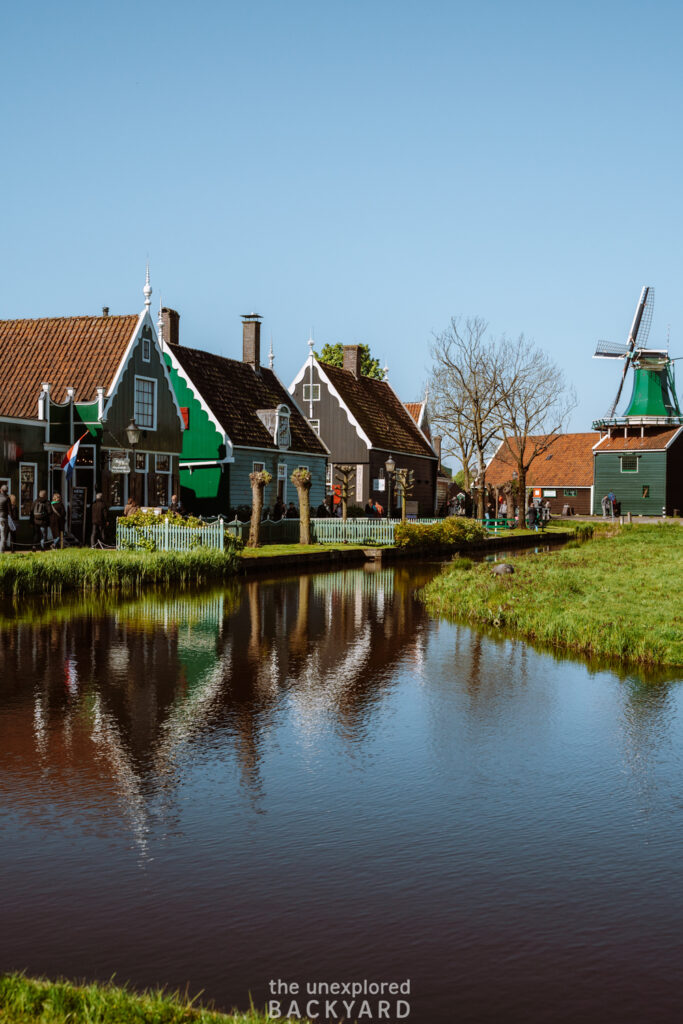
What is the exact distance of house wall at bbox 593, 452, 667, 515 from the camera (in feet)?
241

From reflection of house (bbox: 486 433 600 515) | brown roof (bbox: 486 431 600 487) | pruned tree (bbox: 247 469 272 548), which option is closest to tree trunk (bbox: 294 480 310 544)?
pruned tree (bbox: 247 469 272 548)

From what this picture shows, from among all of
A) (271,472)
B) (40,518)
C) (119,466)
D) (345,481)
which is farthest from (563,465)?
(40,518)

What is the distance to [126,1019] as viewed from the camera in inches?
159

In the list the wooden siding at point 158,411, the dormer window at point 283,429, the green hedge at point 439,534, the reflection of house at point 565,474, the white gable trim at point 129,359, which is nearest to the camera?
the white gable trim at point 129,359

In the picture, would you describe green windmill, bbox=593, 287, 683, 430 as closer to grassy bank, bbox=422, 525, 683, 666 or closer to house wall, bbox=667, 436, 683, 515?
house wall, bbox=667, 436, 683, 515

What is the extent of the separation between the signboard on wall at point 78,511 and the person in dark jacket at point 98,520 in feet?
2.58

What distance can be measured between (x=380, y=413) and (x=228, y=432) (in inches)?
722

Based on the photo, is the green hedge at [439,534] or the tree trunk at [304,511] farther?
the green hedge at [439,534]

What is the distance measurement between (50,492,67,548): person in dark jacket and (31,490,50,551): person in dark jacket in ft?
0.82

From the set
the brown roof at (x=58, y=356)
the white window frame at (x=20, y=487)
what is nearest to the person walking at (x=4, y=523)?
the white window frame at (x=20, y=487)

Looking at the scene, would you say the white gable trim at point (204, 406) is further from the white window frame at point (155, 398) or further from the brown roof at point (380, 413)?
the brown roof at point (380, 413)

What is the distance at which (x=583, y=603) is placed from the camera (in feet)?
58.4

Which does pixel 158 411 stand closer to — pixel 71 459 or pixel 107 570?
pixel 71 459

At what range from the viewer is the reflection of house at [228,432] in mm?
41844
